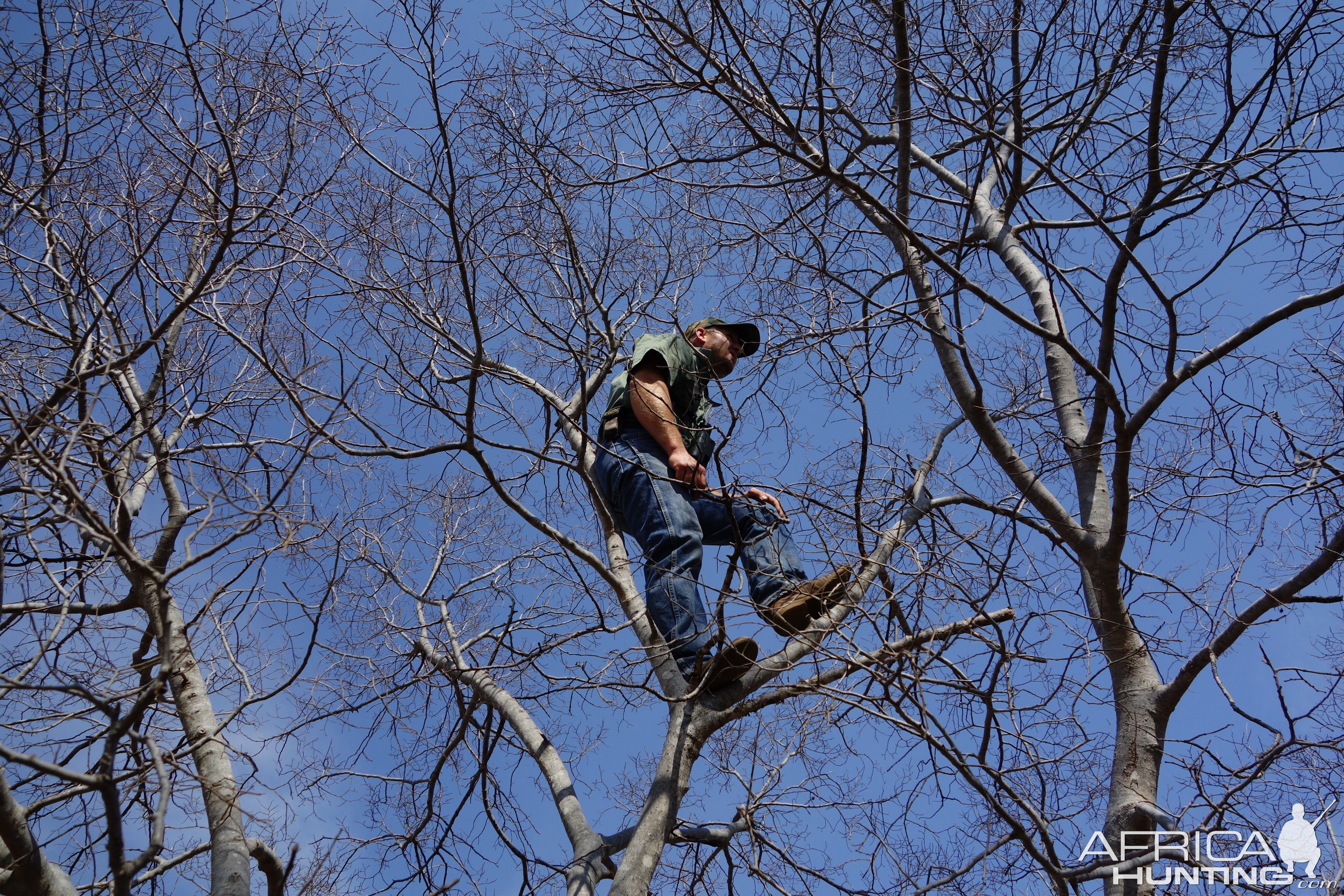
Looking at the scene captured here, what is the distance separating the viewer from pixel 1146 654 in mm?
4434

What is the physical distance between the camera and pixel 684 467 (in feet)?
14.1

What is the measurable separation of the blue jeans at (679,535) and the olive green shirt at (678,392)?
0.11m

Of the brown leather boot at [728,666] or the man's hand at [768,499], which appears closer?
the brown leather boot at [728,666]

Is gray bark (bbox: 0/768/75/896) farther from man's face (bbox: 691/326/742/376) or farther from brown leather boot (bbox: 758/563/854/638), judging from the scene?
man's face (bbox: 691/326/742/376)

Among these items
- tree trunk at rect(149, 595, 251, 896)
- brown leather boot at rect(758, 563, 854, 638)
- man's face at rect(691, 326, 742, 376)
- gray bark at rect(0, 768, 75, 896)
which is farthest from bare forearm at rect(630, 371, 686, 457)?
gray bark at rect(0, 768, 75, 896)

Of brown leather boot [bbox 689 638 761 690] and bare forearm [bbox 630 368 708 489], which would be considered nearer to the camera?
brown leather boot [bbox 689 638 761 690]

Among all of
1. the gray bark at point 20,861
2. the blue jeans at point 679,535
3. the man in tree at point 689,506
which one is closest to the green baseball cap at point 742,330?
the man in tree at point 689,506

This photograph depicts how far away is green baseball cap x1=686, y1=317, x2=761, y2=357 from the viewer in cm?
477

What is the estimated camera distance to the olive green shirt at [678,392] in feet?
14.8

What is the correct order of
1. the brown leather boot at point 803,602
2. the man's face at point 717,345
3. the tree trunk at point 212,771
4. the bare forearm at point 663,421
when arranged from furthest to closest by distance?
the man's face at point 717,345 < the bare forearm at point 663,421 < the brown leather boot at point 803,602 < the tree trunk at point 212,771

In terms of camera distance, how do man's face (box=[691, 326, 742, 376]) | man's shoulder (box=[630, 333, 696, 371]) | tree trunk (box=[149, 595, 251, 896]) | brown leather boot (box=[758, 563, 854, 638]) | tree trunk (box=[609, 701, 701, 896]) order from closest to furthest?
tree trunk (box=[149, 595, 251, 896])
tree trunk (box=[609, 701, 701, 896])
brown leather boot (box=[758, 563, 854, 638])
man's shoulder (box=[630, 333, 696, 371])
man's face (box=[691, 326, 742, 376])

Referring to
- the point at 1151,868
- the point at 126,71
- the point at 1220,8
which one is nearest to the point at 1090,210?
the point at 1220,8

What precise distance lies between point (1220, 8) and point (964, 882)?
360 centimetres

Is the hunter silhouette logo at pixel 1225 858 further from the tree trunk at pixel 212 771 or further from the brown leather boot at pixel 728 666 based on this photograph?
the tree trunk at pixel 212 771
